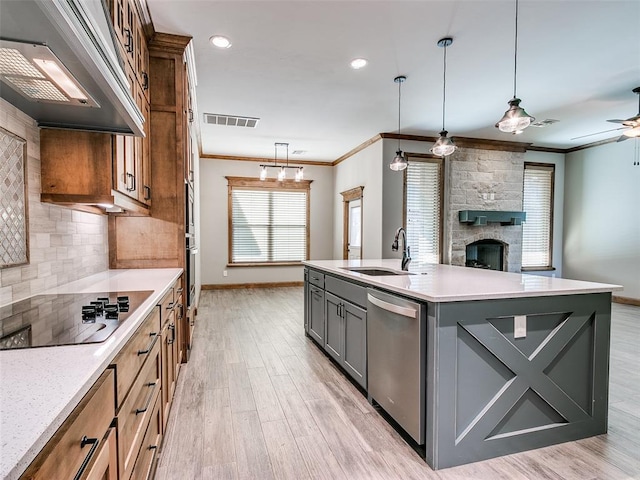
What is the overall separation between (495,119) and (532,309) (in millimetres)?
4306

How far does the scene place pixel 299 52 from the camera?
336 centimetres

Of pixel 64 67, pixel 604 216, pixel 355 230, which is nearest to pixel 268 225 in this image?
pixel 355 230

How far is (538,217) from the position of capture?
727 cm

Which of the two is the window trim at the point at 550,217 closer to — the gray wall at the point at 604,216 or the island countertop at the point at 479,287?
the gray wall at the point at 604,216

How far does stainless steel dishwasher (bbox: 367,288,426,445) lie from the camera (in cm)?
190

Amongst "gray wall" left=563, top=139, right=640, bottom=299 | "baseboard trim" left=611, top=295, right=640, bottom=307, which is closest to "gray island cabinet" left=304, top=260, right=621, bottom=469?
"baseboard trim" left=611, top=295, right=640, bottom=307

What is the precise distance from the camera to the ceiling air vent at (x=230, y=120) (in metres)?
5.17

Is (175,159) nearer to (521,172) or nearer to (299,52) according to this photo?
(299,52)

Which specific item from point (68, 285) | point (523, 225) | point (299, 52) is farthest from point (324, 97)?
point (523, 225)

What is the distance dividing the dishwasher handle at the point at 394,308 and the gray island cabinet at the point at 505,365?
0.13ft

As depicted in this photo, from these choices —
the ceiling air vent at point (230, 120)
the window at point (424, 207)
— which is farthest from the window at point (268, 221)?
the window at point (424, 207)

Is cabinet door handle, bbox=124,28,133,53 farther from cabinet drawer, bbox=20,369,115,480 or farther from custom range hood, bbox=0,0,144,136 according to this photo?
cabinet drawer, bbox=20,369,115,480

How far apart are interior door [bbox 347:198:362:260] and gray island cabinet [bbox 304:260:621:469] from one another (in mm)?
4772

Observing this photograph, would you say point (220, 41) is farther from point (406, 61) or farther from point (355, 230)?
point (355, 230)
